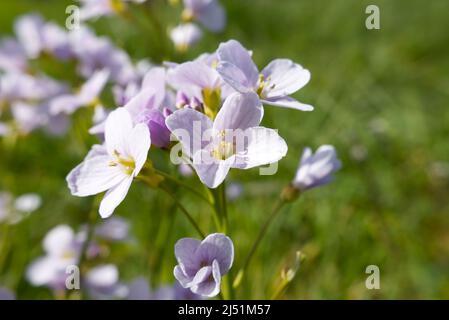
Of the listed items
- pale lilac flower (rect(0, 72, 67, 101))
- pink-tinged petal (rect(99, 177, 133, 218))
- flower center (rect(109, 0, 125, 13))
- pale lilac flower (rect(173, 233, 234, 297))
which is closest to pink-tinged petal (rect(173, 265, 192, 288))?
pale lilac flower (rect(173, 233, 234, 297))

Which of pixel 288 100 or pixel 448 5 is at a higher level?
pixel 448 5

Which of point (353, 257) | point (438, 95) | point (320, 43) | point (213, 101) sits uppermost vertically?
point (320, 43)

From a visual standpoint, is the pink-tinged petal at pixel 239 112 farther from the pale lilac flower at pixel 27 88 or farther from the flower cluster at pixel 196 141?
the pale lilac flower at pixel 27 88

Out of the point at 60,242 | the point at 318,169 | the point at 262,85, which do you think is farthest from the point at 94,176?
the point at 60,242

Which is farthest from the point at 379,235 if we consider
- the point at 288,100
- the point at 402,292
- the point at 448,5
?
the point at 448,5

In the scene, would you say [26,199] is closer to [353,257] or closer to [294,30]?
[353,257]

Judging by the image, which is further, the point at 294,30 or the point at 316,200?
the point at 294,30

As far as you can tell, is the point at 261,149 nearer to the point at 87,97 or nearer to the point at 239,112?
the point at 239,112

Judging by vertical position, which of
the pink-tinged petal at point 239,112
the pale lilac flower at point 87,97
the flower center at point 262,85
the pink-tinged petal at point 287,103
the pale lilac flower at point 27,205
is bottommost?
the pink-tinged petal at point 239,112

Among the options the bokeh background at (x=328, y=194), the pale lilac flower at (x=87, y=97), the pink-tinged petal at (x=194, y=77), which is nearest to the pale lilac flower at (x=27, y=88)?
the bokeh background at (x=328, y=194)
